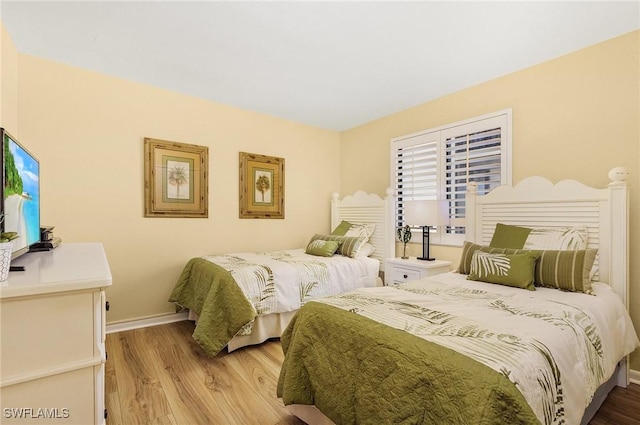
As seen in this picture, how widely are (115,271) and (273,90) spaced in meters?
2.42

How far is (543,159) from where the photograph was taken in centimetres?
259

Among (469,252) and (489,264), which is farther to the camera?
(469,252)

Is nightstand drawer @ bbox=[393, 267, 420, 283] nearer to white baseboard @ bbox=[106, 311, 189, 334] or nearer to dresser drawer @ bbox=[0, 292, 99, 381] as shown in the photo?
white baseboard @ bbox=[106, 311, 189, 334]

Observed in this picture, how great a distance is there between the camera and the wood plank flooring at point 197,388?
175 cm

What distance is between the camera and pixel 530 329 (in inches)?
51.1

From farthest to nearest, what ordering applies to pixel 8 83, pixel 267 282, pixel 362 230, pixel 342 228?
pixel 342 228 < pixel 362 230 < pixel 267 282 < pixel 8 83

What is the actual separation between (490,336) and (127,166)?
3355mm

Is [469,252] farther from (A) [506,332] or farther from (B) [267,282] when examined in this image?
(B) [267,282]

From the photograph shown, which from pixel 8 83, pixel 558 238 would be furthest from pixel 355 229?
Answer: pixel 8 83

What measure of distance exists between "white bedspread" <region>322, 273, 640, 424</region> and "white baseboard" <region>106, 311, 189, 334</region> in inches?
94.0

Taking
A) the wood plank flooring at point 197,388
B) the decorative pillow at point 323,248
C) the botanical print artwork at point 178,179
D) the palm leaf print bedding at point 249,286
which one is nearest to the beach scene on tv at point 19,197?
the wood plank flooring at point 197,388

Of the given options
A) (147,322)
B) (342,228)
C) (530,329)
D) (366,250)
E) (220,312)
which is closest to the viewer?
(530,329)

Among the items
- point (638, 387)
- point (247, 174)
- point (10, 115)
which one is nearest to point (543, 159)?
point (638, 387)

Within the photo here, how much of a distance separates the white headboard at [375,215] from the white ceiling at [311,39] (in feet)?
4.33
